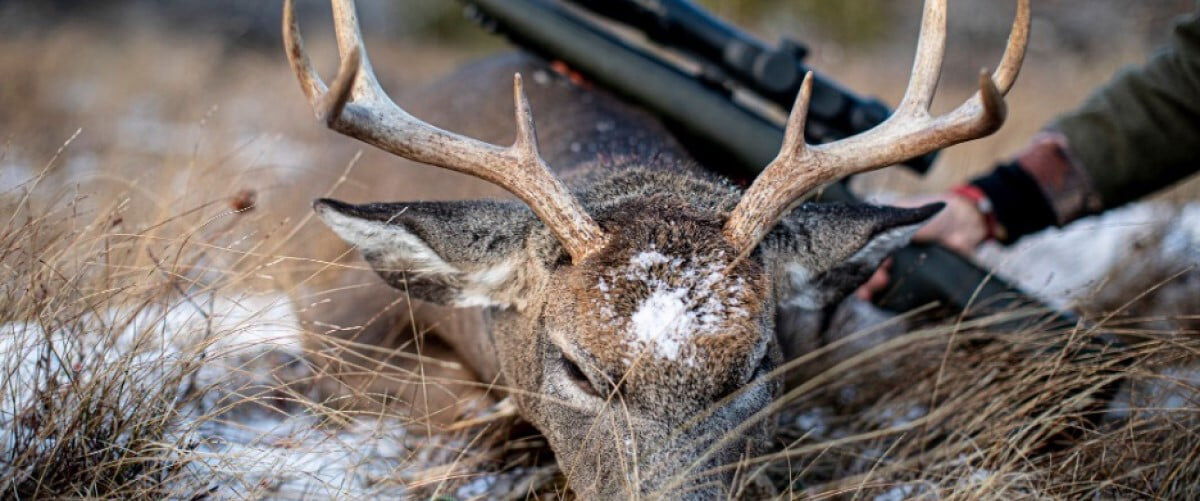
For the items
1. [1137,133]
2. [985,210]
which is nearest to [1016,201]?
[985,210]

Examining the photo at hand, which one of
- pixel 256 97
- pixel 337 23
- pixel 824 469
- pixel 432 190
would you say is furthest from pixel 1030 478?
pixel 256 97

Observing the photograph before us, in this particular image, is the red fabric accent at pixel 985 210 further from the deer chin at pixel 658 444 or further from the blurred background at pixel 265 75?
the deer chin at pixel 658 444

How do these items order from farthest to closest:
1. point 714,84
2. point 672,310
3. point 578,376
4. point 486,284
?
1. point 714,84
2. point 486,284
3. point 578,376
4. point 672,310

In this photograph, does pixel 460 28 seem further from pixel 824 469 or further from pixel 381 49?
pixel 824 469

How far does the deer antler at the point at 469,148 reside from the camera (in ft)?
7.83

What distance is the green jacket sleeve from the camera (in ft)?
13.9

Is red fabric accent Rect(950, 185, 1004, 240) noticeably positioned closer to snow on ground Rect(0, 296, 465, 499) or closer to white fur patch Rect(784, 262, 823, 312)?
white fur patch Rect(784, 262, 823, 312)

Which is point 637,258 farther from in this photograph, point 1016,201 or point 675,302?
point 1016,201

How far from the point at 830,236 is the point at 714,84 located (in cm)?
174

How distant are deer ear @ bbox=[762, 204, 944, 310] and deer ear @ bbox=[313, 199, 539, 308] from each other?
2.61 feet

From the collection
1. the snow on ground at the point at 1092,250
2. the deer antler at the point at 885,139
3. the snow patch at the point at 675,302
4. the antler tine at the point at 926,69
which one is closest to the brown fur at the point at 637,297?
the snow patch at the point at 675,302

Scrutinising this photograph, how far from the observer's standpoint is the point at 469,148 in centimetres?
248

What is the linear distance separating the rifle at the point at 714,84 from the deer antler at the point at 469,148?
5.95ft

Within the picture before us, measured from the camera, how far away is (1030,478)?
8.84 feet
